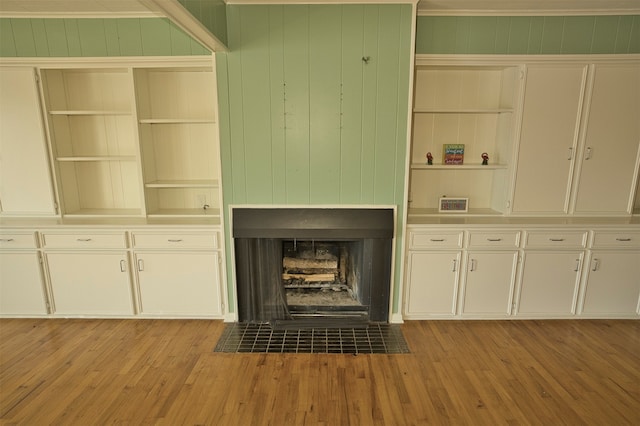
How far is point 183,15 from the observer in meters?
1.84

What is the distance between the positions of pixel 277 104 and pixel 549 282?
106 inches

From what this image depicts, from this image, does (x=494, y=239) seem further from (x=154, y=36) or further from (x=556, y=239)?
(x=154, y=36)

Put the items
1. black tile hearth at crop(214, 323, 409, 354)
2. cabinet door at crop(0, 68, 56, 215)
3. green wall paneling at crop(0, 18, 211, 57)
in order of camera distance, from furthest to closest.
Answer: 1. cabinet door at crop(0, 68, 56, 215)
2. green wall paneling at crop(0, 18, 211, 57)
3. black tile hearth at crop(214, 323, 409, 354)

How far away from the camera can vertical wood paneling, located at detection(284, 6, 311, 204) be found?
2.56m

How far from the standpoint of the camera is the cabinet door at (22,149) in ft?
9.34

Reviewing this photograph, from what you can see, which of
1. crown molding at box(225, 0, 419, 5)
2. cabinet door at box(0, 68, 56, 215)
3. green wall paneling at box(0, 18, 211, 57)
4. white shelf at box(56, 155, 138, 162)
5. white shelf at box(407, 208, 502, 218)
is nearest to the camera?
crown molding at box(225, 0, 419, 5)

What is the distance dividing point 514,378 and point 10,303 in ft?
13.2

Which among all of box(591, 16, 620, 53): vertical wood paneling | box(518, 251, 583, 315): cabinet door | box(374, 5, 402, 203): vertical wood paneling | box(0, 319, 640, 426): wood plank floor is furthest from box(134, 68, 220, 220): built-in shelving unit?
box(591, 16, 620, 53): vertical wood paneling

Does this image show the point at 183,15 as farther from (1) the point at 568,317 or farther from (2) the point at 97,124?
(1) the point at 568,317

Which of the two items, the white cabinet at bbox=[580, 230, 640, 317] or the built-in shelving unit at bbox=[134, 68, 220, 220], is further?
the built-in shelving unit at bbox=[134, 68, 220, 220]

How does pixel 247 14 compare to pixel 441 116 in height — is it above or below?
above

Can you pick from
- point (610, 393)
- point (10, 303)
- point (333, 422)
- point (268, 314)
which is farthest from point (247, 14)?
point (610, 393)

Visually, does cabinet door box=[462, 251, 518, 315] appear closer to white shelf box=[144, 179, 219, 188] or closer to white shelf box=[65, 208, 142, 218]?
white shelf box=[144, 179, 219, 188]

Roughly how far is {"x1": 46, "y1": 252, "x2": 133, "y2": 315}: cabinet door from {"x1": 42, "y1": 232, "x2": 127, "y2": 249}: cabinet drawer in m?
0.07
